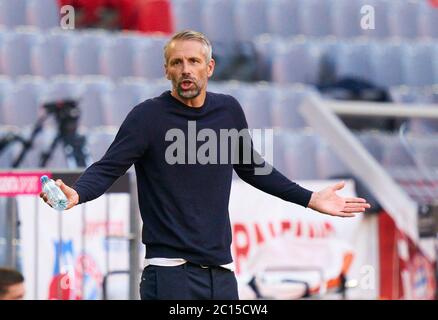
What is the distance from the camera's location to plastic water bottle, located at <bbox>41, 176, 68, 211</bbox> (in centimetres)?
338

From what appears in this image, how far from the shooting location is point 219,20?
1059cm

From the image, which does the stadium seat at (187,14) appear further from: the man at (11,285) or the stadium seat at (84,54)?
the man at (11,285)

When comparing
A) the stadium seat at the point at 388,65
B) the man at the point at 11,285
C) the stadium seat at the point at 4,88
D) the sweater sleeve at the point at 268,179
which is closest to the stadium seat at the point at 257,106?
the stadium seat at the point at 388,65

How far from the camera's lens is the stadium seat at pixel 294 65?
10.4 metres

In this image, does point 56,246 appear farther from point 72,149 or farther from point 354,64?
point 354,64

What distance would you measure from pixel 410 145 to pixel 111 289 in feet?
13.3

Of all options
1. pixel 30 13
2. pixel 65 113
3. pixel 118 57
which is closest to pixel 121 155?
pixel 65 113

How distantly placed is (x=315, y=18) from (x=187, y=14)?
54.5 inches

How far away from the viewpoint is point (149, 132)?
3.55 m

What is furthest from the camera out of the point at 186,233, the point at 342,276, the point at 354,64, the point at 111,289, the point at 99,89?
the point at 354,64

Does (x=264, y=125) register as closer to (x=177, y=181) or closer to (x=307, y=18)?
(x=307, y=18)

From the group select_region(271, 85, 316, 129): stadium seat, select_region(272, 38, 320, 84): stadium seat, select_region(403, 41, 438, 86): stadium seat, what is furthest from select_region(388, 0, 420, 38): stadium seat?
select_region(271, 85, 316, 129): stadium seat

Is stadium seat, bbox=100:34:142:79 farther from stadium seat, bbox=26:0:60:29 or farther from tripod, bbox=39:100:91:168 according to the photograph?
tripod, bbox=39:100:91:168
